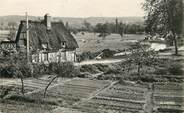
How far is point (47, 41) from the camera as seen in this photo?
44.1 m

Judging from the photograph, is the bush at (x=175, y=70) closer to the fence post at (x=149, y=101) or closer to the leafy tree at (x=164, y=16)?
the fence post at (x=149, y=101)

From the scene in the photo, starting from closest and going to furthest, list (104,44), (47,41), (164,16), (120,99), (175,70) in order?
1. (120,99)
2. (175,70)
3. (47,41)
4. (164,16)
5. (104,44)

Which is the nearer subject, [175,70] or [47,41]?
[175,70]

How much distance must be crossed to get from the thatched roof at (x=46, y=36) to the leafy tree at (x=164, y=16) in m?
13.0

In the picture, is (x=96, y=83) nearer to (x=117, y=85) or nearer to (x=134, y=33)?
(x=117, y=85)

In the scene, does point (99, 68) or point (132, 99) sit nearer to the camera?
point (132, 99)

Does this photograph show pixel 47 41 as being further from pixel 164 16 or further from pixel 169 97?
pixel 169 97

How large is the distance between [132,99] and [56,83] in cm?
971

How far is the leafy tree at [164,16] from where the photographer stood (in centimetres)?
4562

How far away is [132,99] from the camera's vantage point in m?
23.0

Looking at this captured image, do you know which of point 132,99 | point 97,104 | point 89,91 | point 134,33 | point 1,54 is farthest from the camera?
point 134,33

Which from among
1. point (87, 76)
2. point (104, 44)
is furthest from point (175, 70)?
point (104, 44)

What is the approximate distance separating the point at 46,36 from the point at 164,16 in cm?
1776

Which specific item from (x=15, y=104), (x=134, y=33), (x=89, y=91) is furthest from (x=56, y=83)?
(x=134, y=33)
